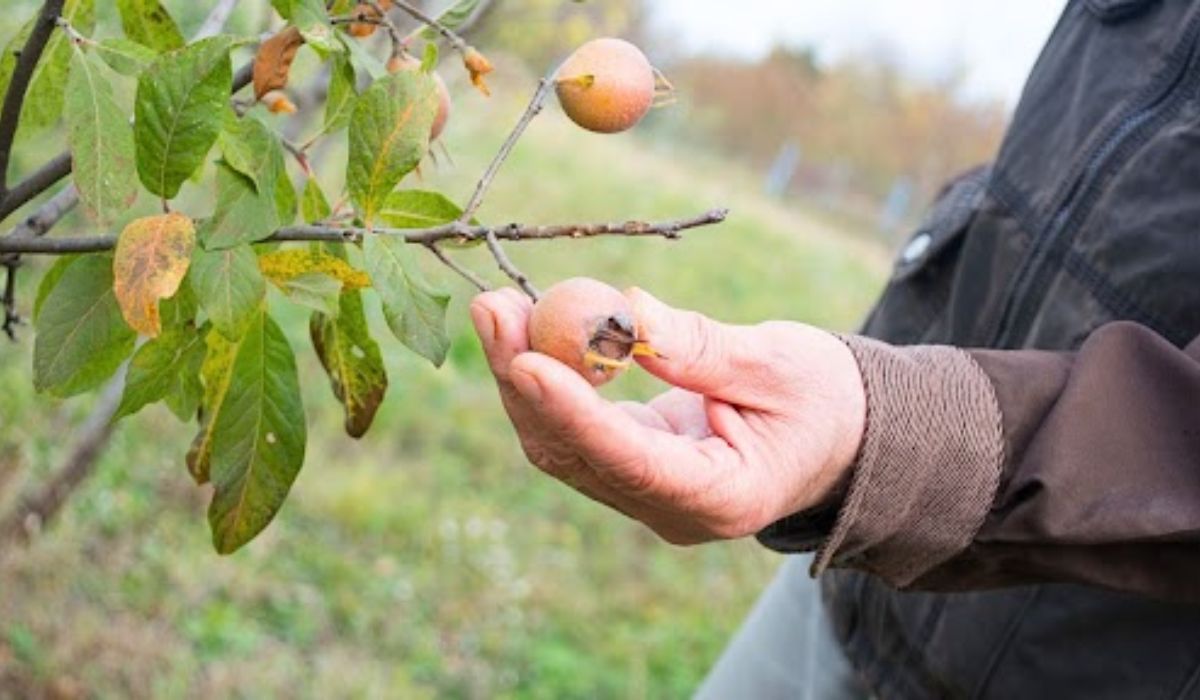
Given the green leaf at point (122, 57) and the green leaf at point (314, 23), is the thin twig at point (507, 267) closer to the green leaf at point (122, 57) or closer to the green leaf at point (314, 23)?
the green leaf at point (314, 23)

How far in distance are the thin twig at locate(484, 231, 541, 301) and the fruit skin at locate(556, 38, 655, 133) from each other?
0.14m

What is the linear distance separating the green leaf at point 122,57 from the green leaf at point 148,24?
0.37ft

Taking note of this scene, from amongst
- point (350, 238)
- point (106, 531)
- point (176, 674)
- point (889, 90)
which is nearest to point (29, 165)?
point (106, 531)

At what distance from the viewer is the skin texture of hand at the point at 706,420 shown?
808mm

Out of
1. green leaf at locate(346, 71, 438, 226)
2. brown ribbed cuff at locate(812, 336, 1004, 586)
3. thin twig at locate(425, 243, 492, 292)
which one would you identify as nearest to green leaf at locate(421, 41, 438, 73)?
green leaf at locate(346, 71, 438, 226)

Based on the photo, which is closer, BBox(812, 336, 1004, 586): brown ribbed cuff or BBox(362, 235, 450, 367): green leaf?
BBox(362, 235, 450, 367): green leaf

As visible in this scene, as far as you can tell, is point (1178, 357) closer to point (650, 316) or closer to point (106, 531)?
point (650, 316)

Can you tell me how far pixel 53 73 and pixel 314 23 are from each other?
0.30 m

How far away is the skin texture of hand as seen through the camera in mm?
808

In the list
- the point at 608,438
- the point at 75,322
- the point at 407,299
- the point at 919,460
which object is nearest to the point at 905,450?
the point at 919,460

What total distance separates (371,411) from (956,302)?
2.36ft

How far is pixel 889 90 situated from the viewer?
25.5 meters

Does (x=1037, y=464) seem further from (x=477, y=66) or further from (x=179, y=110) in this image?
(x=179, y=110)

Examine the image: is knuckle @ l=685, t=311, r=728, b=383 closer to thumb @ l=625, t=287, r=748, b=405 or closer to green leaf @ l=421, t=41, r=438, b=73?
thumb @ l=625, t=287, r=748, b=405
